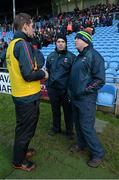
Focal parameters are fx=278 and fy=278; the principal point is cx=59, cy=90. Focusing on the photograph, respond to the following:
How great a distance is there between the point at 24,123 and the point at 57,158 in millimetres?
868

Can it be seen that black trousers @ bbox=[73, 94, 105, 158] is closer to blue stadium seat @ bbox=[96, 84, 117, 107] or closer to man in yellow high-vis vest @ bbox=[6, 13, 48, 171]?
man in yellow high-vis vest @ bbox=[6, 13, 48, 171]

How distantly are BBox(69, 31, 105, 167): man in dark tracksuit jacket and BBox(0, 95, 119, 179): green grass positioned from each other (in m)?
0.17

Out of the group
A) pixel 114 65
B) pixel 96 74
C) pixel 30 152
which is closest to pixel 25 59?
pixel 96 74

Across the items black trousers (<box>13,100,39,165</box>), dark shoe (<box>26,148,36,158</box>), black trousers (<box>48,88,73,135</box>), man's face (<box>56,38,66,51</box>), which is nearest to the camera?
black trousers (<box>13,100,39,165</box>)

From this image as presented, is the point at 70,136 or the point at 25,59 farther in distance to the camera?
the point at 70,136

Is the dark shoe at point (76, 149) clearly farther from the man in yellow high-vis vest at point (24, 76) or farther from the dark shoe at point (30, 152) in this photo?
the man in yellow high-vis vest at point (24, 76)

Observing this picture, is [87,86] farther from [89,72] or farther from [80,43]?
[80,43]

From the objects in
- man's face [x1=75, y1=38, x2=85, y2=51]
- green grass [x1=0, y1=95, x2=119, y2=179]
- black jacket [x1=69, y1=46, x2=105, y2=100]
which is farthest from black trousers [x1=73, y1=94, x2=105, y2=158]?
man's face [x1=75, y1=38, x2=85, y2=51]

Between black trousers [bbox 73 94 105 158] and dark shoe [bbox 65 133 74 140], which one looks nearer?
black trousers [bbox 73 94 105 158]

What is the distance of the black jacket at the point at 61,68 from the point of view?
12.8ft

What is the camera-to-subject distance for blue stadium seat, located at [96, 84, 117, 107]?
5.60m

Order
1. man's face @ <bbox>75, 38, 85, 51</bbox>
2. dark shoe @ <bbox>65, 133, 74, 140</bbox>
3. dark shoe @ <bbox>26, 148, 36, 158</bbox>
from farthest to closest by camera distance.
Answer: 1. dark shoe @ <bbox>65, 133, 74, 140</bbox>
2. dark shoe @ <bbox>26, 148, 36, 158</bbox>
3. man's face @ <bbox>75, 38, 85, 51</bbox>

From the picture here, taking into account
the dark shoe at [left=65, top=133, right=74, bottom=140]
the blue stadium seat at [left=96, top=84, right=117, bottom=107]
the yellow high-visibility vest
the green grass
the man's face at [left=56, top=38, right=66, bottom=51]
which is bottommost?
the green grass

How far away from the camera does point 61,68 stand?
155 inches
